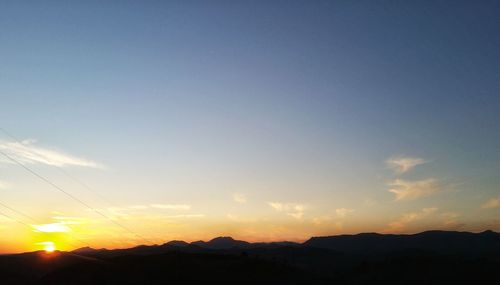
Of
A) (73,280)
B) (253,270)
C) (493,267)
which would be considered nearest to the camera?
(493,267)

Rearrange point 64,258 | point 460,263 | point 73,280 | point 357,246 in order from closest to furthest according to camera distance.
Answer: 1. point 460,263
2. point 73,280
3. point 64,258
4. point 357,246

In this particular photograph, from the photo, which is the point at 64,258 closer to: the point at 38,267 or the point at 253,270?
the point at 38,267

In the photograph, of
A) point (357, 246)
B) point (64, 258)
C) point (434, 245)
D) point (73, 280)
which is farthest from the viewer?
point (357, 246)

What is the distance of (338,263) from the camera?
9719 cm

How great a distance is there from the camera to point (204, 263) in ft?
199

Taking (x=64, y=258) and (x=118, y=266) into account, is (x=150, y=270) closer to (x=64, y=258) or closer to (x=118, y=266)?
(x=118, y=266)

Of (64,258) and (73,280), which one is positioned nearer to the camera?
(73,280)

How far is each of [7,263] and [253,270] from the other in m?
65.5

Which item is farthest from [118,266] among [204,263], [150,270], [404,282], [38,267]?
[38,267]

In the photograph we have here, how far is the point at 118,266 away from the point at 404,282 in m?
36.0

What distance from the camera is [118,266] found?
184 feet

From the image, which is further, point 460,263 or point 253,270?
point 253,270

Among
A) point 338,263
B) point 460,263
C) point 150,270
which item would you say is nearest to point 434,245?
point 338,263

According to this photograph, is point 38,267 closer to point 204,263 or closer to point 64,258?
point 64,258
